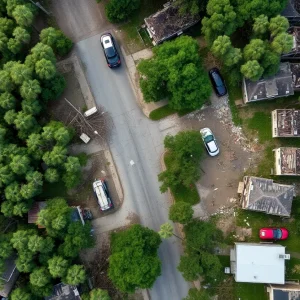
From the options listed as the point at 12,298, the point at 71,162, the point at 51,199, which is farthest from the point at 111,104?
the point at 12,298

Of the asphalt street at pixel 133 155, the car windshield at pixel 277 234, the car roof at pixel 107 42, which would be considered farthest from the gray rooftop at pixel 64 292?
the car roof at pixel 107 42

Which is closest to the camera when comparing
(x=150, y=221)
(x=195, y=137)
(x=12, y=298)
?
(x=12, y=298)

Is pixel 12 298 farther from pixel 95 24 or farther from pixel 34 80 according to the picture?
pixel 95 24

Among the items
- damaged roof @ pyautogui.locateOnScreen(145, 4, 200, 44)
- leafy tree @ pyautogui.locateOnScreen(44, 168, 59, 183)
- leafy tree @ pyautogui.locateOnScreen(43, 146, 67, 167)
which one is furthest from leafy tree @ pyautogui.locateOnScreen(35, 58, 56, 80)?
damaged roof @ pyautogui.locateOnScreen(145, 4, 200, 44)

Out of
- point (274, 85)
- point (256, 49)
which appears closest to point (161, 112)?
point (256, 49)

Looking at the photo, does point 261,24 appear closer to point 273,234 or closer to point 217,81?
point 217,81

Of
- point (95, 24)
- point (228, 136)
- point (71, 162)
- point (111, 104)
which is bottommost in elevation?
point (228, 136)

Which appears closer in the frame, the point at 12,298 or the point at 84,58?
the point at 12,298

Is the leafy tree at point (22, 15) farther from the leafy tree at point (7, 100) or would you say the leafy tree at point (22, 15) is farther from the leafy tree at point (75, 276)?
the leafy tree at point (75, 276)
